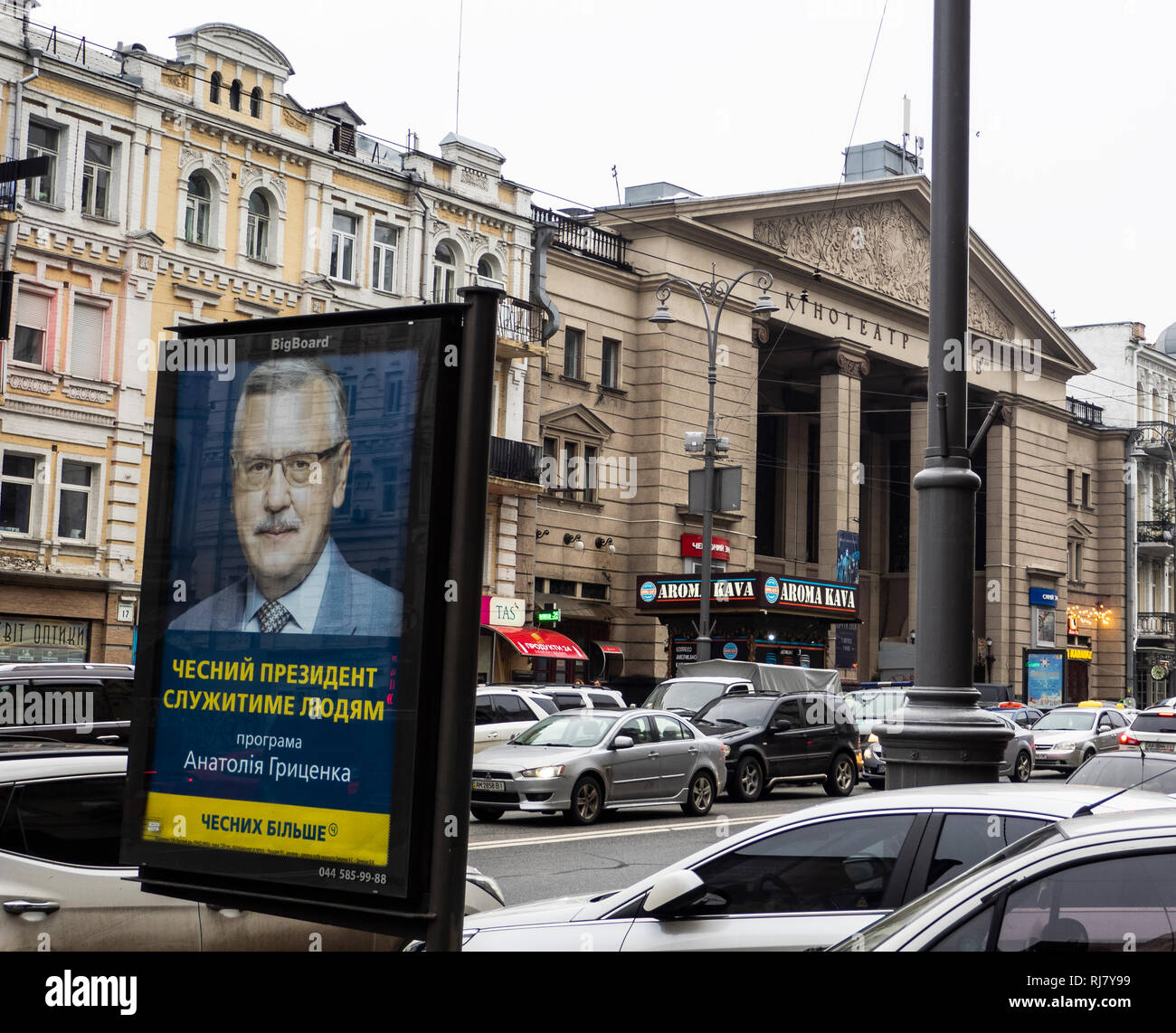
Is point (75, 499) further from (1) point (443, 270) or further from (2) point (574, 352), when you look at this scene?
(2) point (574, 352)

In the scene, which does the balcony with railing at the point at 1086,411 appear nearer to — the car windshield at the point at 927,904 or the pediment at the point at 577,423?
the pediment at the point at 577,423

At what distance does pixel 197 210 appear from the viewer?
3275cm

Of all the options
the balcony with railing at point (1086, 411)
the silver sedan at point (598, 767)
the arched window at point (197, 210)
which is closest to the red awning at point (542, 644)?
the arched window at point (197, 210)

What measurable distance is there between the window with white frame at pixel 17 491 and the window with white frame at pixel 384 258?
10.1 metres

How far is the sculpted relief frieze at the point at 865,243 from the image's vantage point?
49.3 meters

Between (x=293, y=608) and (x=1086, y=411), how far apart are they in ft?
232

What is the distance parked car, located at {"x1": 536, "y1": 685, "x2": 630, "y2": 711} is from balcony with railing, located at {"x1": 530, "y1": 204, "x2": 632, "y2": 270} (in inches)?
683

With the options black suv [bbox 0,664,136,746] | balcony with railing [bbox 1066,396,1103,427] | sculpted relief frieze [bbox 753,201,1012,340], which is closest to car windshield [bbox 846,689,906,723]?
black suv [bbox 0,664,136,746]

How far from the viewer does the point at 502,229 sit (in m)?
39.3

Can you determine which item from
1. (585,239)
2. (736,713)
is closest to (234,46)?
(585,239)

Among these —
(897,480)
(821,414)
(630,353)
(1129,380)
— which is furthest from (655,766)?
(1129,380)

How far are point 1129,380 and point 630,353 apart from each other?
3937 centimetres
